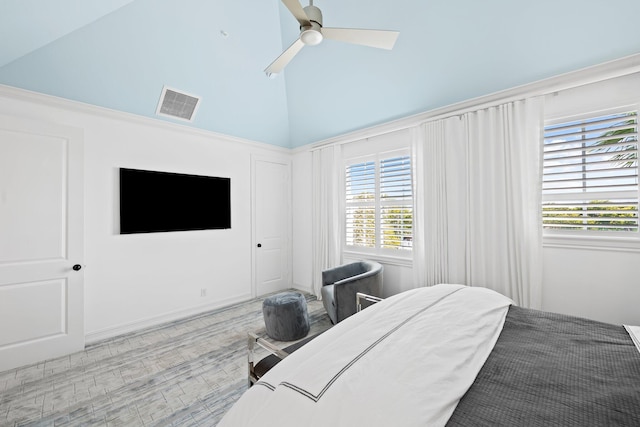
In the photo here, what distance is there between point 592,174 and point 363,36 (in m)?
2.36

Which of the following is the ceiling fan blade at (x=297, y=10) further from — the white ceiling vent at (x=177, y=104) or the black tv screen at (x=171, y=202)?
the black tv screen at (x=171, y=202)

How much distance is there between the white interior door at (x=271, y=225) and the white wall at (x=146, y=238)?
22 centimetres

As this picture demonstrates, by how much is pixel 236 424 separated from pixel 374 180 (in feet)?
11.3

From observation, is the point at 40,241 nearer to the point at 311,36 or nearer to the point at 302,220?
the point at 311,36

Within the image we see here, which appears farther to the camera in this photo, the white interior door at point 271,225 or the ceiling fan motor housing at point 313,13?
the white interior door at point 271,225

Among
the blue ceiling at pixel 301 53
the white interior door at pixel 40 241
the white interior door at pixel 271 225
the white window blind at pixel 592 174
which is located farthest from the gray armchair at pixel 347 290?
the white interior door at pixel 40 241

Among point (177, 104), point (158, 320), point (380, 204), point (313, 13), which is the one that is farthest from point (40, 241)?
point (380, 204)

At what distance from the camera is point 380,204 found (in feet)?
12.8

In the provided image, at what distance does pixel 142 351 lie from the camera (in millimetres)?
2783

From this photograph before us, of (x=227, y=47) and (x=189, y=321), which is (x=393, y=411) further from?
(x=227, y=47)

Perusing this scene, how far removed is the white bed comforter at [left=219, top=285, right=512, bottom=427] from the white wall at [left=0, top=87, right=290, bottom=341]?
9.76 ft

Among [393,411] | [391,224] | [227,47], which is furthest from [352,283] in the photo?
[227,47]

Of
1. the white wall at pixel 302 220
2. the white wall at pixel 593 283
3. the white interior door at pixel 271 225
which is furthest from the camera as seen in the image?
the white wall at pixel 302 220

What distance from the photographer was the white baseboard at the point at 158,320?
3.02 meters
